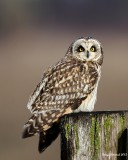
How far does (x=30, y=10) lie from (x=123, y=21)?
4878mm

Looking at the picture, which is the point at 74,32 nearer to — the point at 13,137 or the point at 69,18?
→ the point at 69,18

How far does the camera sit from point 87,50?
6.64 metres

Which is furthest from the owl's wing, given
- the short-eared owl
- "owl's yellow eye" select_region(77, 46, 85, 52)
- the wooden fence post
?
the wooden fence post

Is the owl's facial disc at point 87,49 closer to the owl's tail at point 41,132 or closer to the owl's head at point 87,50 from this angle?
the owl's head at point 87,50

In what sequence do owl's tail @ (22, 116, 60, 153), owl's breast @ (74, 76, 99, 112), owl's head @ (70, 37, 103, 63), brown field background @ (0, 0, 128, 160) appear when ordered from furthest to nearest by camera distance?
brown field background @ (0, 0, 128, 160)
owl's head @ (70, 37, 103, 63)
owl's breast @ (74, 76, 99, 112)
owl's tail @ (22, 116, 60, 153)

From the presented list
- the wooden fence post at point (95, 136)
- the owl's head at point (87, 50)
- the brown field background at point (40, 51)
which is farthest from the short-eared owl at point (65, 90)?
the brown field background at point (40, 51)

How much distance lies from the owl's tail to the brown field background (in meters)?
4.16

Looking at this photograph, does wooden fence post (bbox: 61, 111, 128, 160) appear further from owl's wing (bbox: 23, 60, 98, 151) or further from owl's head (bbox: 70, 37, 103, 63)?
owl's head (bbox: 70, 37, 103, 63)

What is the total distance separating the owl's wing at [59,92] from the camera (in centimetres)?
583

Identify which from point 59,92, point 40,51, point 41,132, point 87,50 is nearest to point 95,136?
Result: point 41,132

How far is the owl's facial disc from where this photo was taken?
21.7ft

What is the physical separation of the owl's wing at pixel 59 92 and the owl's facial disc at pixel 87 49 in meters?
0.09

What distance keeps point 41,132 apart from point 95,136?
1197mm

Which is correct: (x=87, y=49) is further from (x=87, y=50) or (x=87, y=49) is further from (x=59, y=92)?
(x=59, y=92)
